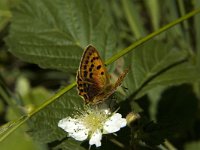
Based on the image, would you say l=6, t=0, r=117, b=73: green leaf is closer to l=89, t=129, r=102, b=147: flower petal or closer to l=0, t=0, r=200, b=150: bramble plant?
l=0, t=0, r=200, b=150: bramble plant

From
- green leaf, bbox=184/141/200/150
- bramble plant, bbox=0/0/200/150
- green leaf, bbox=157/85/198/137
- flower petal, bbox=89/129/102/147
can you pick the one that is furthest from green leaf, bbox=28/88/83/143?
green leaf, bbox=184/141/200/150

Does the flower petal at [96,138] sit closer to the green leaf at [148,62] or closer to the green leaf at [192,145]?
the green leaf at [148,62]

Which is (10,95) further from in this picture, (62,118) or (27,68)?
(27,68)

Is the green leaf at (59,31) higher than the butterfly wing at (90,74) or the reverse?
higher

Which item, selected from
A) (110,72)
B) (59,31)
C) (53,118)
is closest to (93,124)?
(53,118)

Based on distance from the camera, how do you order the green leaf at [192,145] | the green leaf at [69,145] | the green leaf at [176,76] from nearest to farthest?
1. the green leaf at [69,145]
2. the green leaf at [176,76]
3. the green leaf at [192,145]

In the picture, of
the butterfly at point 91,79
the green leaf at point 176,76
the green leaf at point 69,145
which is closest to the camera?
the butterfly at point 91,79

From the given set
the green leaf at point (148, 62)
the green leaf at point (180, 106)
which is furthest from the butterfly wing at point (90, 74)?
the green leaf at point (180, 106)
